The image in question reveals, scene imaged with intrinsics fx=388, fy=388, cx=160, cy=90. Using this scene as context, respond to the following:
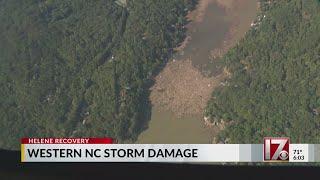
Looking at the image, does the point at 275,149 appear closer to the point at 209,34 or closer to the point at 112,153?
the point at 112,153

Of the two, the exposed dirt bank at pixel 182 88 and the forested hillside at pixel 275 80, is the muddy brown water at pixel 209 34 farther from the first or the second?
the forested hillside at pixel 275 80

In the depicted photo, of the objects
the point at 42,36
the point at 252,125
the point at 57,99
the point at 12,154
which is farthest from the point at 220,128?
the point at 12,154

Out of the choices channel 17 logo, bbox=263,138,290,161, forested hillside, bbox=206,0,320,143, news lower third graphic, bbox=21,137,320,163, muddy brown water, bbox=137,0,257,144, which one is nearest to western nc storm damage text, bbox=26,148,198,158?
news lower third graphic, bbox=21,137,320,163

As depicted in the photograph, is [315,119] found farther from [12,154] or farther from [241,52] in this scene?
[12,154]

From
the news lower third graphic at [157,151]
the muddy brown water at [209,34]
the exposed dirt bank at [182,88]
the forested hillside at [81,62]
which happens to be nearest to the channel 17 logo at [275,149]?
the news lower third graphic at [157,151]

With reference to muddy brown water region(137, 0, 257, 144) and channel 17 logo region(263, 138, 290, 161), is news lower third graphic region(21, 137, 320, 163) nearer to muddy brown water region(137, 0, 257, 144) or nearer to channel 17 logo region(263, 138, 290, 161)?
channel 17 logo region(263, 138, 290, 161)

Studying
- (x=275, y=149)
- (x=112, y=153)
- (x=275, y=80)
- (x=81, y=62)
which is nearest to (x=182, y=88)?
(x=275, y=80)

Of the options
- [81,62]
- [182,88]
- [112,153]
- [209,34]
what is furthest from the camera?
[81,62]
